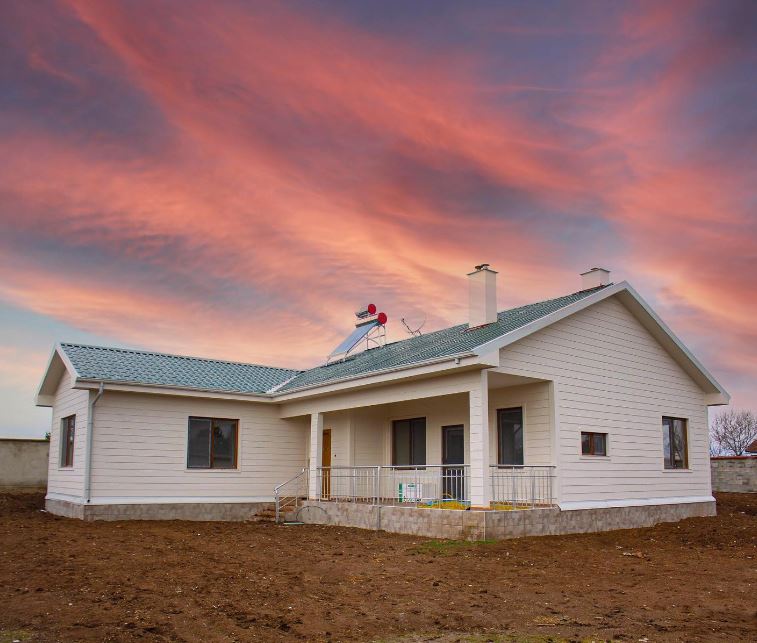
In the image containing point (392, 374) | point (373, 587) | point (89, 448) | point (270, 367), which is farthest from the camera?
point (270, 367)

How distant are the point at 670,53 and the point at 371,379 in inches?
353

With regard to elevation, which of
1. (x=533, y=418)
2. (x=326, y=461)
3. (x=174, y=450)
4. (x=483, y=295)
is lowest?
(x=326, y=461)

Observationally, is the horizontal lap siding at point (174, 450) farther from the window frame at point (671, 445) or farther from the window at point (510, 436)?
the window frame at point (671, 445)

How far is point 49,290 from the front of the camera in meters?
18.1

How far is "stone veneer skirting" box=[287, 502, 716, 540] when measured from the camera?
43.7ft

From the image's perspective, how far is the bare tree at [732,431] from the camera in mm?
65062

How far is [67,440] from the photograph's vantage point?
A: 19734mm

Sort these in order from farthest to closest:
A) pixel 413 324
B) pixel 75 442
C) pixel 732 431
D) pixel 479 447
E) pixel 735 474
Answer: pixel 732 431 → pixel 735 474 → pixel 413 324 → pixel 75 442 → pixel 479 447

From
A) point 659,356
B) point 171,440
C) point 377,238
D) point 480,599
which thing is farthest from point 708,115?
point 171,440

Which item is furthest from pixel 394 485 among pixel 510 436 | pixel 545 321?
pixel 545 321

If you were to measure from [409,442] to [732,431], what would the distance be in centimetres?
5724

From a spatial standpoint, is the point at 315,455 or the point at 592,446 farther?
the point at 315,455

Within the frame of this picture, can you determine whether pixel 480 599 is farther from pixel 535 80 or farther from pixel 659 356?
pixel 659 356

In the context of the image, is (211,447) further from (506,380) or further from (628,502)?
(628,502)
